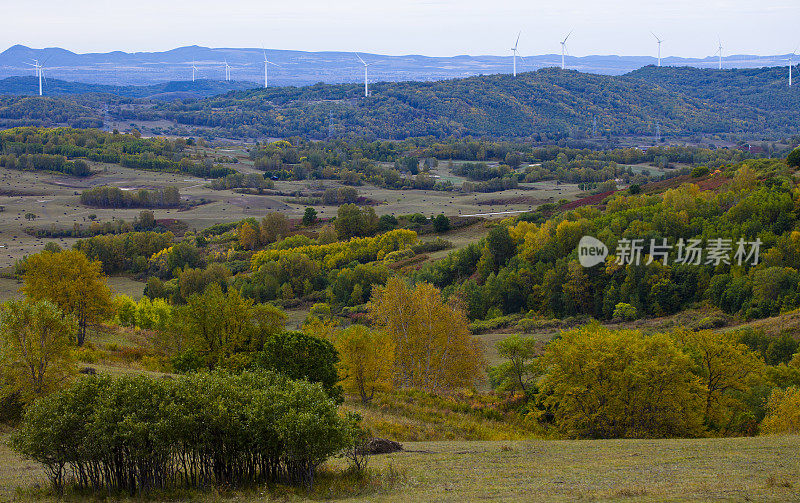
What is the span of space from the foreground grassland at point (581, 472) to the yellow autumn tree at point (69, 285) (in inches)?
1057

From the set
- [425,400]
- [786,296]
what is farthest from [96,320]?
[786,296]

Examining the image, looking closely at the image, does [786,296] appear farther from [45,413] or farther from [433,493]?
[45,413]

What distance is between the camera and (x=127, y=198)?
187 m

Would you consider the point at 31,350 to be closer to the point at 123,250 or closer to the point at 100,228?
the point at 123,250

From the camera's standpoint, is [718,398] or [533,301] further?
[533,301]

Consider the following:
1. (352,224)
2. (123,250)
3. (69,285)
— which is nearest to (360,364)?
(69,285)

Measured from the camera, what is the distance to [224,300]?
141 feet

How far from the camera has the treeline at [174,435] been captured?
20406mm

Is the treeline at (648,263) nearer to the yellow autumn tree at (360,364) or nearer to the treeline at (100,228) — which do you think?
the yellow autumn tree at (360,364)

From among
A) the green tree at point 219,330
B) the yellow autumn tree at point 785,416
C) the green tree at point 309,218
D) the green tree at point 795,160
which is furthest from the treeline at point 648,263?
the green tree at point 309,218

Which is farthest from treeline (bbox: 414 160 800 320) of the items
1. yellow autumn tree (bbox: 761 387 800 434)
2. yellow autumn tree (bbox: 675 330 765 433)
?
yellow autumn tree (bbox: 761 387 800 434)

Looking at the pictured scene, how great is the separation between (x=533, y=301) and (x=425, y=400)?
4487cm

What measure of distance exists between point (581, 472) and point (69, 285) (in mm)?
39445

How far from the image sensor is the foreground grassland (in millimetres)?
19734
